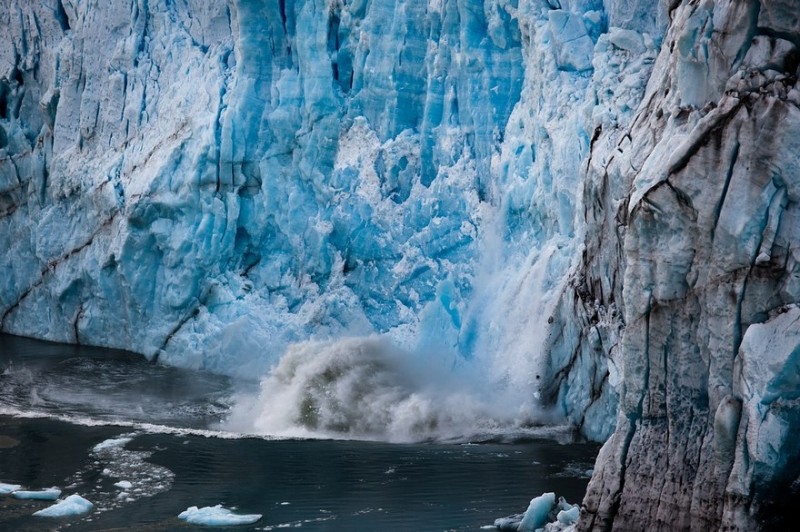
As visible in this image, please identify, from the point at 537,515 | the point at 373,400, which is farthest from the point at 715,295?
the point at 373,400

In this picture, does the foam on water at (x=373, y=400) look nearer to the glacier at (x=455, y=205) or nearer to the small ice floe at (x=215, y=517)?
the glacier at (x=455, y=205)

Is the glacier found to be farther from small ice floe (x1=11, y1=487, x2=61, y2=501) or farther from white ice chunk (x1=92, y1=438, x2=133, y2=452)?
small ice floe (x1=11, y1=487, x2=61, y2=501)

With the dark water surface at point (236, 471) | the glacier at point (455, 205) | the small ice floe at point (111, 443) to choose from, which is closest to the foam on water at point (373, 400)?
the glacier at point (455, 205)

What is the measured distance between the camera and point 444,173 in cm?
1592

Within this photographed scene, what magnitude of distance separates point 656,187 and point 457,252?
8.30m

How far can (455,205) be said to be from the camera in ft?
51.8

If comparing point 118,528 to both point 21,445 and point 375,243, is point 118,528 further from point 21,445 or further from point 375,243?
point 375,243

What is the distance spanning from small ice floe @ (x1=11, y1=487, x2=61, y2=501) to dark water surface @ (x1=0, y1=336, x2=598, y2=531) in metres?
0.11

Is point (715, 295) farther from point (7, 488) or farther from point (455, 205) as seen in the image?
point (455, 205)

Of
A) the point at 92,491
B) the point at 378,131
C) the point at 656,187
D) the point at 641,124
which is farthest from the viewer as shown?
the point at 378,131

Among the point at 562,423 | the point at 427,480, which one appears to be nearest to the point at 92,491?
the point at 427,480

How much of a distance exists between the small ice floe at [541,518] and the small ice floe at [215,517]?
2.22m

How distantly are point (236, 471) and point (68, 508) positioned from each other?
2030 mm

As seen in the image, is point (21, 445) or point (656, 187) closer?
point (656, 187)
